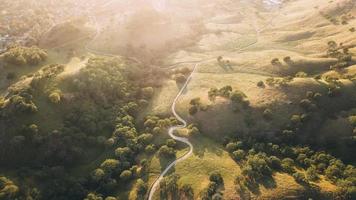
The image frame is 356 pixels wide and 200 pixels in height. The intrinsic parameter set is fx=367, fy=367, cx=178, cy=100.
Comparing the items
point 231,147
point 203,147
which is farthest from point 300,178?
point 203,147

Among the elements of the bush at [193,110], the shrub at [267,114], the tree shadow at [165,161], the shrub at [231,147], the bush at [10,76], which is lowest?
the tree shadow at [165,161]

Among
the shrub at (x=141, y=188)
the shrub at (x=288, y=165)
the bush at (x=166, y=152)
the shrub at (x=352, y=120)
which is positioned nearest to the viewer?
the shrub at (x=141, y=188)

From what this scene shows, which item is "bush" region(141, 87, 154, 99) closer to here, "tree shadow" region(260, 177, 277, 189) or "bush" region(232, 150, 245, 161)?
"bush" region(232, 150, 245, 161)

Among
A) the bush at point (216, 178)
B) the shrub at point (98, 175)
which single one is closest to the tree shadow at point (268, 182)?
the bush at point (216, 178)

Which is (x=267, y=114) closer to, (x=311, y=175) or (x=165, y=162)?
(x=311, y=175)

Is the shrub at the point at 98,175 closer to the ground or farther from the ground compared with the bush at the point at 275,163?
closer to the ground

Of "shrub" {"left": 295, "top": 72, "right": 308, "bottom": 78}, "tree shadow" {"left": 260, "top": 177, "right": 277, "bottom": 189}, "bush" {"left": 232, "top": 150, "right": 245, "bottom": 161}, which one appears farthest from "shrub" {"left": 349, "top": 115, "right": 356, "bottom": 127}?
"bush" {"left": 232, "top": 150, "right": 245, "bottom": 161}

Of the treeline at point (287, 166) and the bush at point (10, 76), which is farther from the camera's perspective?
the bush at point (10, 76)

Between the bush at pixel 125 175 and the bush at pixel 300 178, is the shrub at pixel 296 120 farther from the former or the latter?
the bush at pixel 125 175

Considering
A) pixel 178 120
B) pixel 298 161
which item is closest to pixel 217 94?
pixel 178 120

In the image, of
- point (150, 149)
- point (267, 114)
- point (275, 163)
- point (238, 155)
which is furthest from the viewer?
point (267, 114)

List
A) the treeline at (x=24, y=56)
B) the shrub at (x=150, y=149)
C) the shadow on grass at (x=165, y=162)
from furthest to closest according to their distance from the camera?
the treeline at (x=24, y=56)
the shrub at (x=150, y=149)
the shadow on grass at (x=165, y=162)
